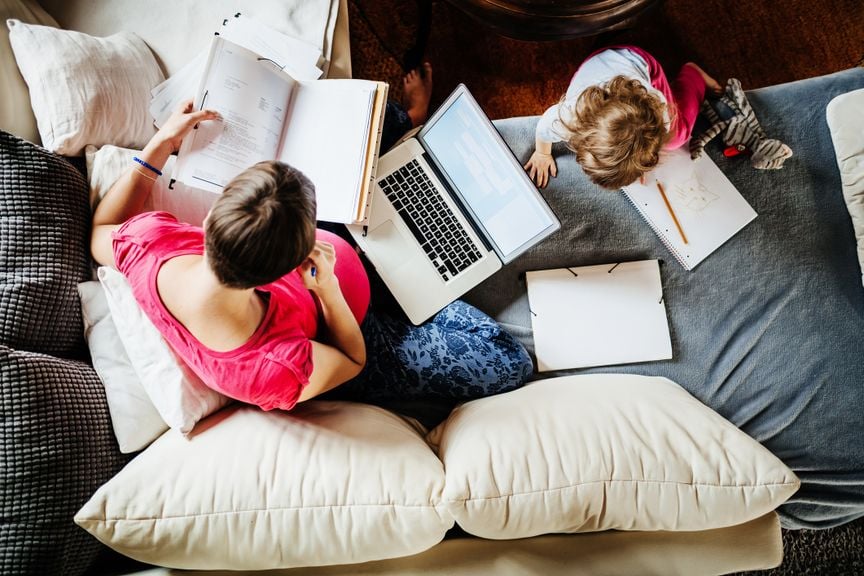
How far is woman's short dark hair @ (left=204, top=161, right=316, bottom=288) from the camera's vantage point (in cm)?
76

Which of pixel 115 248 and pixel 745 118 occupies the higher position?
pixel 745 118

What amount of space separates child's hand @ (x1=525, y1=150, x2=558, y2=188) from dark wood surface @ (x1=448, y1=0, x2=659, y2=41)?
29 centimetres

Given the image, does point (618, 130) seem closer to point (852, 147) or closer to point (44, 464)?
point (852, 147)

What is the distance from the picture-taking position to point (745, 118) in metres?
1.36

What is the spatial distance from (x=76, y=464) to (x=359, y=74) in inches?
54.5

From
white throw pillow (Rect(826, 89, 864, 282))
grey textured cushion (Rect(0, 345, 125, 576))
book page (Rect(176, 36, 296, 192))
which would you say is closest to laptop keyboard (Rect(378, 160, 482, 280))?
Result: book page (Rect(176, 36, 296, 192))

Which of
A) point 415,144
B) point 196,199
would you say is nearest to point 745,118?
point 415,144

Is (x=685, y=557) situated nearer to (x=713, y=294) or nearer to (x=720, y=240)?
(x=713, y=294)

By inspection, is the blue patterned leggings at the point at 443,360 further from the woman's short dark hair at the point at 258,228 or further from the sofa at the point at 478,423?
the woman's short dark hair at the point at 258,228

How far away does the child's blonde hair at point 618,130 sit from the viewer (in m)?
1.20

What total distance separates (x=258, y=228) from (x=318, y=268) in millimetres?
213

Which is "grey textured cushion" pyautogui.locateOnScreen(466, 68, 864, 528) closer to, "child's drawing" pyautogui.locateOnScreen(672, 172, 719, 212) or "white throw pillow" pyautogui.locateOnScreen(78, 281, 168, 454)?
"child's drawing" pyautogui.locateOnScreen(672, 172, 719, 212)

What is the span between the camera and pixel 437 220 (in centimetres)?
134

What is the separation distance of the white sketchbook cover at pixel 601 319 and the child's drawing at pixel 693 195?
0.57 ft
